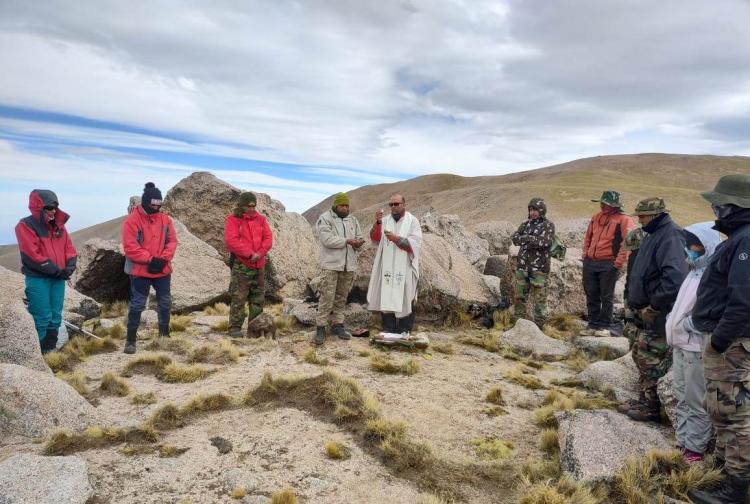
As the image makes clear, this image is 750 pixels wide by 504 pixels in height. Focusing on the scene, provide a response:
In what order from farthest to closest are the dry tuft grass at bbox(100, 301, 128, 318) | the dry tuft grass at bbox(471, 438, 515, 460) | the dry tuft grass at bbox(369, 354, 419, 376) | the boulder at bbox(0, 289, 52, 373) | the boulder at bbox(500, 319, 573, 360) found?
1. the dry tuft grass at bbox(100, 301, 128, 318)
2. the boulder at bbox(500, 319, 573, 360)
3. the dry tuft grass at bbox(369, 354, 419, 376)
4. the boulder at bbox(0, 289, 52, 373)
5. the dry tuft grass at bbox(471, 438, 515, 460)

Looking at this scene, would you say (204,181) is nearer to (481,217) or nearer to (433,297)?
(433,297)

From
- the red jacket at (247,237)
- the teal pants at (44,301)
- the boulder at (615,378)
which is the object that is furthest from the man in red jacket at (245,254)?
the boulder at (615,378)

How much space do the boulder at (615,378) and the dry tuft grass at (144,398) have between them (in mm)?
5808

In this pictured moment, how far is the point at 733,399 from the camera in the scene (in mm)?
4020

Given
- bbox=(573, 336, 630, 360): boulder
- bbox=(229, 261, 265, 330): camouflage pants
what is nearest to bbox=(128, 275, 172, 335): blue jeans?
bbox=(229, 261, 265, 330): camouflage pants

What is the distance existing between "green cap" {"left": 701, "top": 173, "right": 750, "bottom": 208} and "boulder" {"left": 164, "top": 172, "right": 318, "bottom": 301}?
10224 millimetres

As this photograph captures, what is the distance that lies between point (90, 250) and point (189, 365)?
5243 millimetres

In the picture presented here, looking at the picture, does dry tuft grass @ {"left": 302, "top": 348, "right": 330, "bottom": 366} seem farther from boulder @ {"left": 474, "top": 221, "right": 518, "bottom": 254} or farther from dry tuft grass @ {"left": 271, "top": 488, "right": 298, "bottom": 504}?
boulder @ {"left": 474, "top": 221, "right": 518, "bottom": 254}

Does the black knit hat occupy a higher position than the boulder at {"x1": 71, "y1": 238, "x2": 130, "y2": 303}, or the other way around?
the black knit hat

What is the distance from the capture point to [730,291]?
3896 mm

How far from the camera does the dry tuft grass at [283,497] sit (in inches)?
164

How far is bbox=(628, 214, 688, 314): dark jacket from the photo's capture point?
534 cm

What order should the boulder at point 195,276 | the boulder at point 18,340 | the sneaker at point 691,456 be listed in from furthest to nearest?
the boulder at point 195,276 → the boulder at point 18,340 → the sneaker at point 691,456

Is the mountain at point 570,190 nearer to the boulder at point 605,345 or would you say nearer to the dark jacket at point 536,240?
the dark jacket at point 536,240
